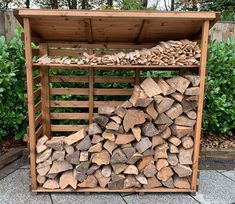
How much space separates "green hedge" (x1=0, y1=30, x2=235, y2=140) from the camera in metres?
2.77

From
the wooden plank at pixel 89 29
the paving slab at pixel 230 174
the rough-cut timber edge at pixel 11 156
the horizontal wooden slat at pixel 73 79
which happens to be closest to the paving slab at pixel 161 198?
the paving slab at pixel 230 174

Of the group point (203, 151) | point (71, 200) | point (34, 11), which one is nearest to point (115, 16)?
point (34, 11)

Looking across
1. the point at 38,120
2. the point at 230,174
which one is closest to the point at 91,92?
the point at 38,120

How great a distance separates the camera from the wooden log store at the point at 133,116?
6.82 feet

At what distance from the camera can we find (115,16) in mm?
1904

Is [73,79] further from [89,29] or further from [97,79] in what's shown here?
[89,29]

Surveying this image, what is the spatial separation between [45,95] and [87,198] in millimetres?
1034

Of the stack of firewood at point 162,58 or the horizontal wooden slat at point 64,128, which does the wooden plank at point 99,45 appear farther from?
the horizontal wooden slat at point 64,128

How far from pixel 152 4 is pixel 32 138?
4.73m

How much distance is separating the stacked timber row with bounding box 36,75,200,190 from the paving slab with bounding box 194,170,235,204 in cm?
17

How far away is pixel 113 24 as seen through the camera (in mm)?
2146

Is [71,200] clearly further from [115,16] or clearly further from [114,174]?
[115,16]

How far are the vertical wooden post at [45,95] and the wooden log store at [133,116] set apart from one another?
0.30 ft

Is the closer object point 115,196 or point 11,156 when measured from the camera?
point 115,196
